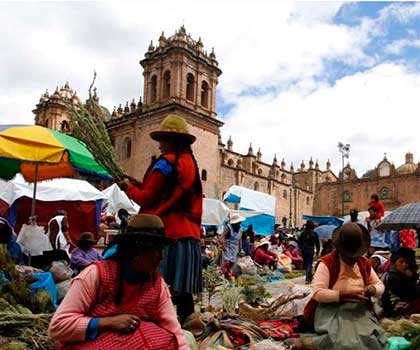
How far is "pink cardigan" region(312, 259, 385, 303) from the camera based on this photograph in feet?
12.9

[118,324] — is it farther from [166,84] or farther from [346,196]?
[346,196]

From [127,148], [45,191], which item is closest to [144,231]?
[45,191]

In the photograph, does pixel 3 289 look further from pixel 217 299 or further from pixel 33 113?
pixel 33 113

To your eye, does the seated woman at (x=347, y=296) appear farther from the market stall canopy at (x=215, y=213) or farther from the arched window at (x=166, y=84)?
the arched window at (x=166, y=84)

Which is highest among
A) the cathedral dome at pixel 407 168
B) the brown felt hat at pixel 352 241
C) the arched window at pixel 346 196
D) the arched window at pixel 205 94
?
the arched window at pixel 205 94

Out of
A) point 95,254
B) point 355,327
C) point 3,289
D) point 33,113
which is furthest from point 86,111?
point 33,113

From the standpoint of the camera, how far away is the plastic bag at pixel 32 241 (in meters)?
7.20

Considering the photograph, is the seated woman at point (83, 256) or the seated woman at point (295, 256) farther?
the seated woman at point (295, 256)

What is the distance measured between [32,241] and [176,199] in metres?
4.19

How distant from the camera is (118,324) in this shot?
2465mm

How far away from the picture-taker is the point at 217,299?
28.4ft

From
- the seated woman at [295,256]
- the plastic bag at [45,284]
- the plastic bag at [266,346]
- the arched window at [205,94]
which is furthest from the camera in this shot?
the arched window at [205,94]

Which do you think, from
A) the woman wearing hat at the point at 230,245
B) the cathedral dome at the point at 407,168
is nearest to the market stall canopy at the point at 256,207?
the woman wearing hat at the point at 230,245

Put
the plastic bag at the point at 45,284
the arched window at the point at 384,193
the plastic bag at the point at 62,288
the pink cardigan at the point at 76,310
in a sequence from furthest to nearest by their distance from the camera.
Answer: the arched window at the point at 384,193
the plastic bag at the point at 62,288
the plastic bag at the point at 45,284
the pink cardigan at the point at 76,310
